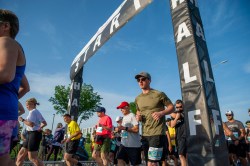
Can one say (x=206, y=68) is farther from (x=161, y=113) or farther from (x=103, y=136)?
(x=103, y=136)

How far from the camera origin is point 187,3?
344 cm

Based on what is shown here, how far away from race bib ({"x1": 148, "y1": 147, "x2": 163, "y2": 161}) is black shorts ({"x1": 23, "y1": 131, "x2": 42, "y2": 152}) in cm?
308

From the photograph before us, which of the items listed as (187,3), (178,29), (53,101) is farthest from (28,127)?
(53,101)

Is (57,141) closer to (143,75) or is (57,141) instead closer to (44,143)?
(44,143)

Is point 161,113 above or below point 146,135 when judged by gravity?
above

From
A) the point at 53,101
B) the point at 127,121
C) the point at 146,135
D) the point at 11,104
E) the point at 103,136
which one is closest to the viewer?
the point at 11,104

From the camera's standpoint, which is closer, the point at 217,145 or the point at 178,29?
the point at 217,145

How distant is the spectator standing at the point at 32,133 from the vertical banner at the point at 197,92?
12.7 ft

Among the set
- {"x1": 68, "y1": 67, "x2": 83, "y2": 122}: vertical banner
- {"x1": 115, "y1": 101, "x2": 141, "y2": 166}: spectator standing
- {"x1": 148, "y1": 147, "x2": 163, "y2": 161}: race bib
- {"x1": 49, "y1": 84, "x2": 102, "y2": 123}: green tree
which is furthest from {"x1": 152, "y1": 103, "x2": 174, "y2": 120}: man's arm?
{"x1": 49, "y1": 84, "x2": 102, "y2": 123}: green tree

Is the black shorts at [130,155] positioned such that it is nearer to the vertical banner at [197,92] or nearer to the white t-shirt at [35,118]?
the vertical banner at [197,92]

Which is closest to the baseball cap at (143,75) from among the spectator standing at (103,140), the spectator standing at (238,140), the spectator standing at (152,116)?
the spectator standing at (152,116)

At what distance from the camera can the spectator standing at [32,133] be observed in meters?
5.12

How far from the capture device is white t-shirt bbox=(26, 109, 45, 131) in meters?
5.43

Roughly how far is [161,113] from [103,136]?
366 centimetres
